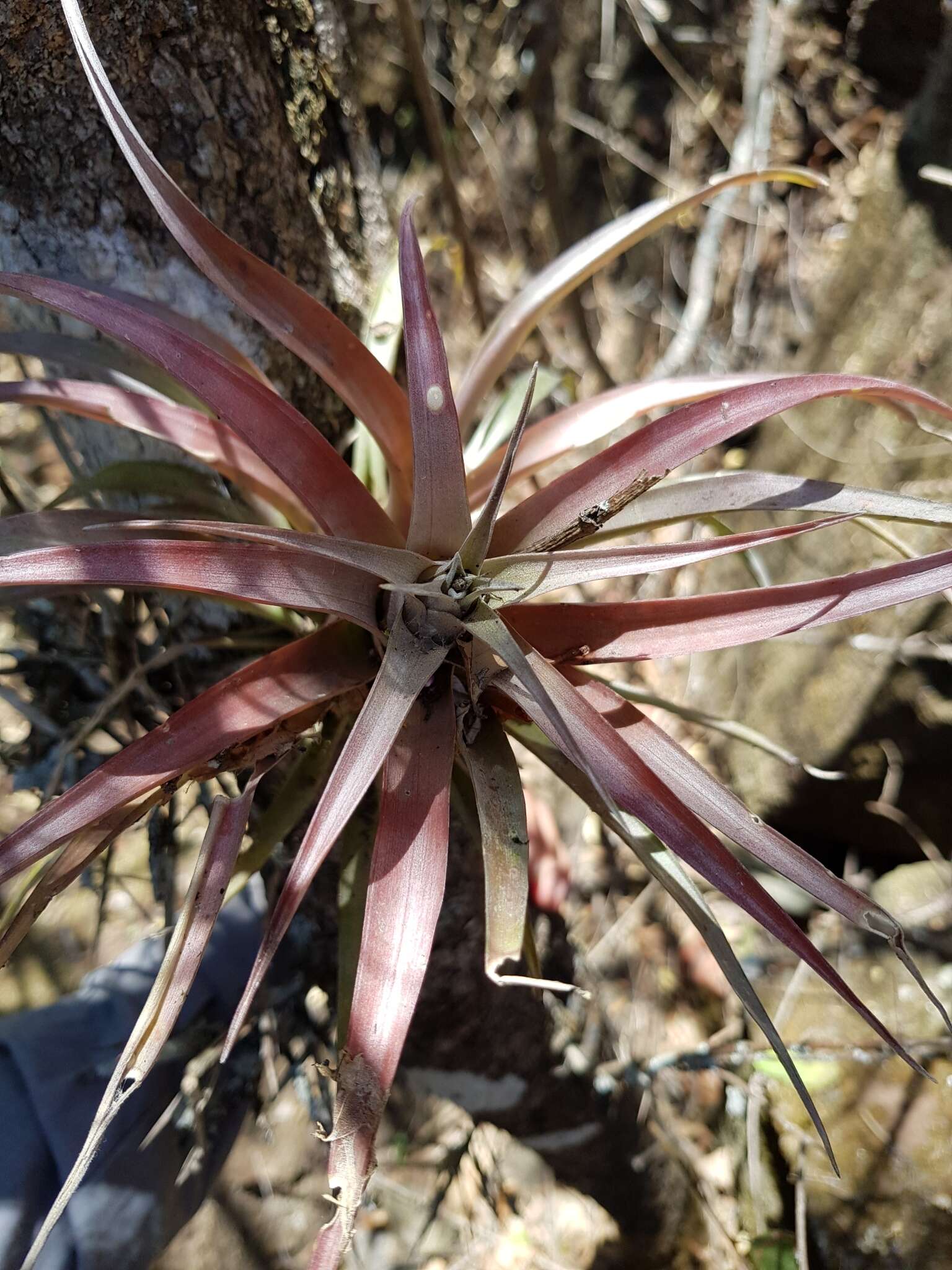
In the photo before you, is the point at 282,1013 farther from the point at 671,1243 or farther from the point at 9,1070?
the point at 671,1243

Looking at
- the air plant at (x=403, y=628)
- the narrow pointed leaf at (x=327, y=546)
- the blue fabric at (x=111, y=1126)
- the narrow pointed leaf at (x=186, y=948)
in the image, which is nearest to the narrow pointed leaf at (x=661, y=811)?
the air plant at (x=403, y=628)

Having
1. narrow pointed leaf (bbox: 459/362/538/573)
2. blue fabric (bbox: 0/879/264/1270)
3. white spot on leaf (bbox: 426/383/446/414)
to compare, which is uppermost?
white spot on leaf (bbox: 426/383/446/414)

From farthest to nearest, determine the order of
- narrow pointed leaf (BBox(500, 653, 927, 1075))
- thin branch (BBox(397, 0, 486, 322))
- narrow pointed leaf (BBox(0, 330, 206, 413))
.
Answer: thin branch (BBox(397, 0, 486, 322)) → narrow pointed leaf (BBox(0, 330, 206, 413)) → narrow pointed leaf (BBox(500, 653, 927, 1075))

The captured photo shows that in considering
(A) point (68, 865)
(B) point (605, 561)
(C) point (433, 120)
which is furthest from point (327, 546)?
(C) point (433, 120)

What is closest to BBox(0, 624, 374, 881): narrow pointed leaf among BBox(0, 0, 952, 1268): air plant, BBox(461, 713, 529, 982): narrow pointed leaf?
BBox(0, 0, 952, 1268): air plant

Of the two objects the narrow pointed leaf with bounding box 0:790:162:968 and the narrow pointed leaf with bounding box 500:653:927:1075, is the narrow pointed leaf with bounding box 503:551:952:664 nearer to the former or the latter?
the narrow pointed leaf with bounding box 500:653:927:1075

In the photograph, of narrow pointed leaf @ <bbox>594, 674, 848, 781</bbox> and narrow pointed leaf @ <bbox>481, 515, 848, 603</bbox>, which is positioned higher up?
narrow pointed leaf @ <bbox>594, 674, 848, 781</bbox>

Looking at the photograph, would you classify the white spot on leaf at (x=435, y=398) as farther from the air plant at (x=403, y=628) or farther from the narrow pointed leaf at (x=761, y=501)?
the narrow pointed leaf at (x=761, y=501)

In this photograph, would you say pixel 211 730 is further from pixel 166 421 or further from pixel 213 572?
pixel 166 421
